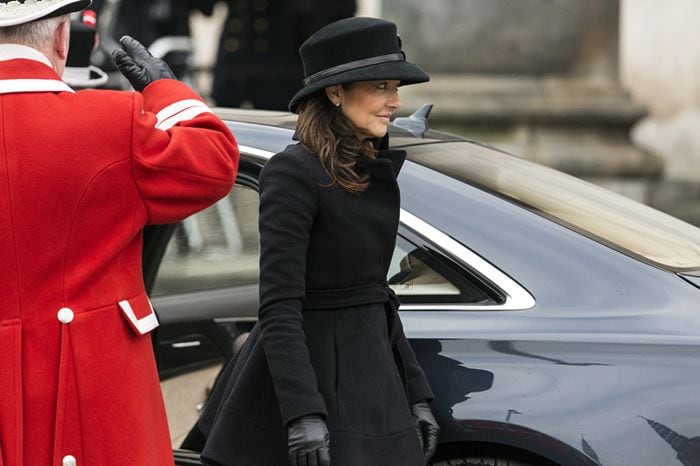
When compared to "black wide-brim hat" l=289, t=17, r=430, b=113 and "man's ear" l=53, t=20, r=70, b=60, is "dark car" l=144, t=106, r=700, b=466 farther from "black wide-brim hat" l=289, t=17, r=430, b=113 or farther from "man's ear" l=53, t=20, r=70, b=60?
"man's ear" l=53, t=20, r=70, b=60

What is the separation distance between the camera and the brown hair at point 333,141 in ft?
9.52

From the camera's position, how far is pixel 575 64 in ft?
29.8

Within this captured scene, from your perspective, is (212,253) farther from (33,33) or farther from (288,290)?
(33,33)

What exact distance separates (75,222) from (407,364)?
0.84m

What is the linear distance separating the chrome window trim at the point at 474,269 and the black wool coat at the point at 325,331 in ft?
0.85

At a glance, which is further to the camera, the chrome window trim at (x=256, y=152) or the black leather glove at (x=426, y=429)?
the chrome window trim at (x=256, y=152)

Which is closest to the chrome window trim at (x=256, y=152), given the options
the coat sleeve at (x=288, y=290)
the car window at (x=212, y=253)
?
the coat sleeve at (x=288, y=290)

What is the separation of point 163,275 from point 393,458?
2.30m

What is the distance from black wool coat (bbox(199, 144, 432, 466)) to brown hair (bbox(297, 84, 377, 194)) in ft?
0.07

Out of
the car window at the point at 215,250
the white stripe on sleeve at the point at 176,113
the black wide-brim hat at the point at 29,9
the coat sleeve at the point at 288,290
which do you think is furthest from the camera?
the car window at the point at 215,250

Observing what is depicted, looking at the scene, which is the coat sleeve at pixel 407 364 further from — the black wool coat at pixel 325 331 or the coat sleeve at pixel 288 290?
the coat sleeve at pixel 288 290

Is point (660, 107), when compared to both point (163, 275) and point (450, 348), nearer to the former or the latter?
point (163, 275)

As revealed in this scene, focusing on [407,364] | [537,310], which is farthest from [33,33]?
[537,310]

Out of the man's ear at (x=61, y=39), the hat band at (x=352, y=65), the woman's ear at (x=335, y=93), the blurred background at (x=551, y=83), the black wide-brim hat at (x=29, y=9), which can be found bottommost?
the blurred background at (x=551, y=83)
